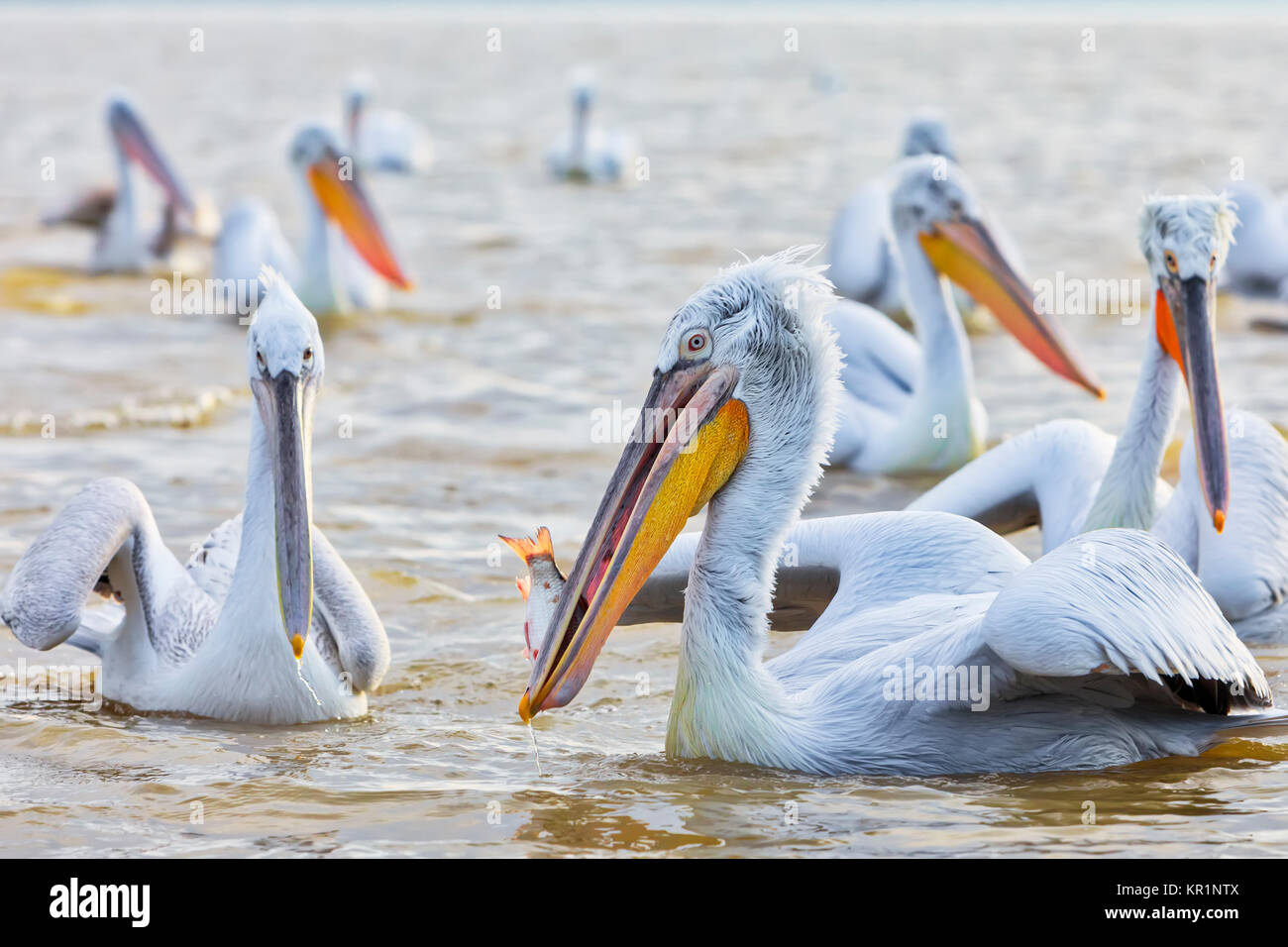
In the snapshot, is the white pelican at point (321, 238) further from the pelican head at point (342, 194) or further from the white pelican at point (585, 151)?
the white pelican at point (585, 151)

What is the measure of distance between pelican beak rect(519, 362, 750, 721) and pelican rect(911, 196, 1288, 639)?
4.96 feet

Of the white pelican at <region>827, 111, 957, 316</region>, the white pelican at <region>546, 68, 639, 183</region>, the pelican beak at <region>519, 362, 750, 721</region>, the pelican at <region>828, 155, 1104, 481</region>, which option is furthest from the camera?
the white pelican at <region>546, 68, 639, 183</region>

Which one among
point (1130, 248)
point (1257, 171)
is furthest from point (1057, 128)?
point (1130, 248)

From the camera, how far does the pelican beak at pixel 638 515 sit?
355 centimetres

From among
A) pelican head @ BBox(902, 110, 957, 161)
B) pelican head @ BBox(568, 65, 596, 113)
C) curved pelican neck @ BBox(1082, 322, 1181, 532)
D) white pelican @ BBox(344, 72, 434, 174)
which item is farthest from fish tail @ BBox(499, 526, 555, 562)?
white pelican @ BBox(344, 72, 434, 174)

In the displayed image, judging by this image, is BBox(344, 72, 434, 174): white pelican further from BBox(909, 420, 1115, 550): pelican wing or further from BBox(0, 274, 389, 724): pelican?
BBox(0, 274, 389, 724): pelican

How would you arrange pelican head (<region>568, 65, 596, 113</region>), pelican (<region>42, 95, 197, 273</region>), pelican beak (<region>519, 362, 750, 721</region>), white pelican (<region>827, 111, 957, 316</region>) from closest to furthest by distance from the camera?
pelican beak (<region>519, 362, 750, 721</region>) → white pelican (<region>827, 111, 957, 316</region>) → pelican (<region>42, 95, 197, 273</region>) → pelican head (<region>568, 65, 596, 113</region>)

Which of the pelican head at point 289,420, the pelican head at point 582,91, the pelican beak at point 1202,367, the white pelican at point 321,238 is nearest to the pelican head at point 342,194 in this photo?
the white pelican at point 321,238

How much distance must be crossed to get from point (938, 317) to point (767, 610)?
335 centimetres

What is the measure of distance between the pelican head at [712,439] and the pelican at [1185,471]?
1.32 m

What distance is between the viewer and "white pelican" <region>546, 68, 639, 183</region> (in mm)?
17109

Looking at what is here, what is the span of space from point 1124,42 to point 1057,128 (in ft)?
112

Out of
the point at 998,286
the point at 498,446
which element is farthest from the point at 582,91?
the point at 998,286

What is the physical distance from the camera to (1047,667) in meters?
3.37
